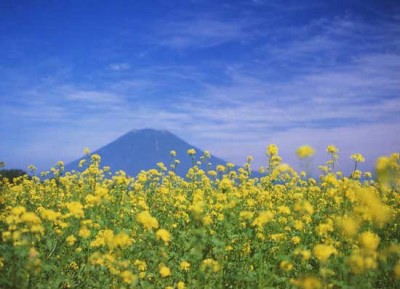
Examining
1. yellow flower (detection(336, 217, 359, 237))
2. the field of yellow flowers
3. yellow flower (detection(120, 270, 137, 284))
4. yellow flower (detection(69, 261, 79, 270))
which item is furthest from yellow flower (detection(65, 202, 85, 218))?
yellow flower (detection(336, 217, 359, 237))

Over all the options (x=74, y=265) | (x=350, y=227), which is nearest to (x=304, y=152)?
(x=350, y=227)

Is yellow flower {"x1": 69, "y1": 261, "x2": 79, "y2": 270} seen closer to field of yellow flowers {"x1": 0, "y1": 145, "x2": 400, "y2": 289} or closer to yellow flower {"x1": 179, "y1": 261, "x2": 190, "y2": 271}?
field of yellow flowers {"x1": 0, "y1": 145, "x2": 400, "y2": 289}

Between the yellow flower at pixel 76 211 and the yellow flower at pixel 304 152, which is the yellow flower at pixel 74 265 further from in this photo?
the yellow flower at pixel 304 152

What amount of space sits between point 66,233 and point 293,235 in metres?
3.85

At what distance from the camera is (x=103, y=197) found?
6312mm

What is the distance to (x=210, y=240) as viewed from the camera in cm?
605

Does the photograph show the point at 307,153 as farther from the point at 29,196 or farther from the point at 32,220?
the point at 29,196

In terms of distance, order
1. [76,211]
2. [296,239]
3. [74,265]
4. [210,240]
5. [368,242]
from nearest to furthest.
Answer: [368,242] < [76,211] < [210,240] < [74,265] < [296,239]

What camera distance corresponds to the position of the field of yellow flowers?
4914mm

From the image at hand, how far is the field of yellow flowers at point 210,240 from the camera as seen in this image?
491cm

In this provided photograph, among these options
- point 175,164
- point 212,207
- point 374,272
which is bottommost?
point 374,272

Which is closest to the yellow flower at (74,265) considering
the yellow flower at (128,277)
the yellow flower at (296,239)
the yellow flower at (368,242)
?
the yellow flower at (128,277)

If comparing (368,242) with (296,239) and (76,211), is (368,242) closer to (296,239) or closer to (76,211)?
(296,239)

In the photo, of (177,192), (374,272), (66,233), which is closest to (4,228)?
(66,233)
